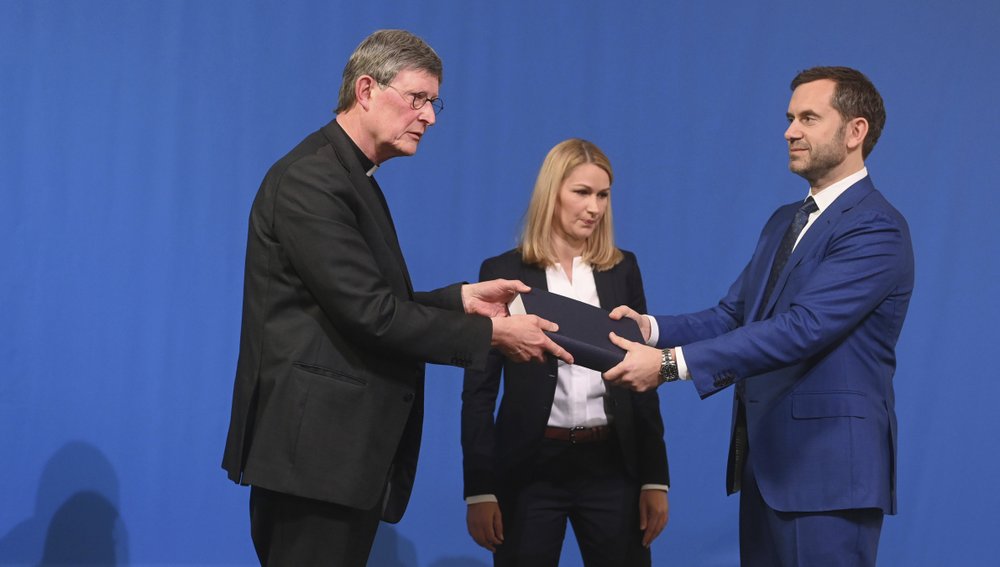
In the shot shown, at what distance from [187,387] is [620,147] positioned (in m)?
1.99

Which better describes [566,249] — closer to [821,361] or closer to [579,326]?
[579,326]

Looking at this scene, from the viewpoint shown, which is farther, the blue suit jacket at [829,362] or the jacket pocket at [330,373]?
the blue suit jacket at [829,362]

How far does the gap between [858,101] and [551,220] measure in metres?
0.90

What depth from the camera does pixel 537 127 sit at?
4039 millimetres

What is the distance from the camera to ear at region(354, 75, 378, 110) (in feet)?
7.33

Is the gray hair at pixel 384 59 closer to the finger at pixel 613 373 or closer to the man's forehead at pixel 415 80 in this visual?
the man's forehead at pixel 415 80

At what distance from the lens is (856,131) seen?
2543 millimetres

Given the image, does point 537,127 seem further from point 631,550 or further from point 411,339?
point 411,339

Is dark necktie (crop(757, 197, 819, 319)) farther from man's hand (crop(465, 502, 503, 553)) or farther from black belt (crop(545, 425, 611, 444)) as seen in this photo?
man's hand (crop(465, 502, 503, 553))

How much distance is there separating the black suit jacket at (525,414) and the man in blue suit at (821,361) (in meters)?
0.24

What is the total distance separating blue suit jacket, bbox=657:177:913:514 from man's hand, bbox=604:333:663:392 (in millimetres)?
88

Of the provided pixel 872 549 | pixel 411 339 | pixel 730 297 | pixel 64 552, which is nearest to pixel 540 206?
pixel 730 297

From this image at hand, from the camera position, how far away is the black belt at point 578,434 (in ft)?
8.79

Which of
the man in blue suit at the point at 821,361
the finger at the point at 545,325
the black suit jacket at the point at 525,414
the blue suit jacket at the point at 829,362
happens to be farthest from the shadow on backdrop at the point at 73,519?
the blue suit jacket at the point at 829,362
